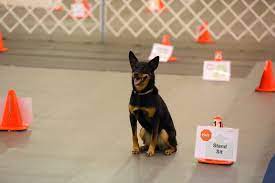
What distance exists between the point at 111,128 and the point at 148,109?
1.00 metres

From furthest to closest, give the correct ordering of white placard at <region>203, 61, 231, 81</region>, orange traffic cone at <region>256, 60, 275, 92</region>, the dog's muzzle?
white placard at <region>203, 61, 231, 81</region> < orange traffic cone at <region>256, 60, 275, 92</region> < the dog's muzzle

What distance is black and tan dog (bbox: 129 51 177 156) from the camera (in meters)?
3.83

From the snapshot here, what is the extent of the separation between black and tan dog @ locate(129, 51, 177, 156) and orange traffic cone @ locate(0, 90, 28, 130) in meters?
1.02

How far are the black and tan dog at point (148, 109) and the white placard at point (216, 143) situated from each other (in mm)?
228

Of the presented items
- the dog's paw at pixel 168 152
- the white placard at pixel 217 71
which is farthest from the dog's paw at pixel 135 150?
the white placard at pixel 217 71

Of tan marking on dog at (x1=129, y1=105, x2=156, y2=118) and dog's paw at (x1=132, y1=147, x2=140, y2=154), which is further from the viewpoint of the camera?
dog's paw at (x1=132, y1=147, x2=140, y2=154)

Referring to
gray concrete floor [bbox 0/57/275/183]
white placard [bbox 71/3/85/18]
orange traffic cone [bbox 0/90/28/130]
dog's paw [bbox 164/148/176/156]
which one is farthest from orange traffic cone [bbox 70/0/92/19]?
dog's paw [bbox 164/148/176/156]

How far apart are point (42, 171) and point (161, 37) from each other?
5.49 metres

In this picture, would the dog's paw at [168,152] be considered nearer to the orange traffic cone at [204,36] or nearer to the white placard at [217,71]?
the white placard at [217,71]

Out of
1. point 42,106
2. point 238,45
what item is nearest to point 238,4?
point 238,45

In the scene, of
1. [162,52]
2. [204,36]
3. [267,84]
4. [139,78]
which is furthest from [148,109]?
[204,36]

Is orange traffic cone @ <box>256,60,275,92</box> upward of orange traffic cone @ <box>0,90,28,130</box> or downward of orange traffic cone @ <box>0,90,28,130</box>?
upward

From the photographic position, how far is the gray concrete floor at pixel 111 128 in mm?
3836

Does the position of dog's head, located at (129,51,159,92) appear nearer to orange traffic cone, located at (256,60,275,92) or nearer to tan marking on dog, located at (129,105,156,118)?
tan marking on dog, located at (129,105,156,118)
